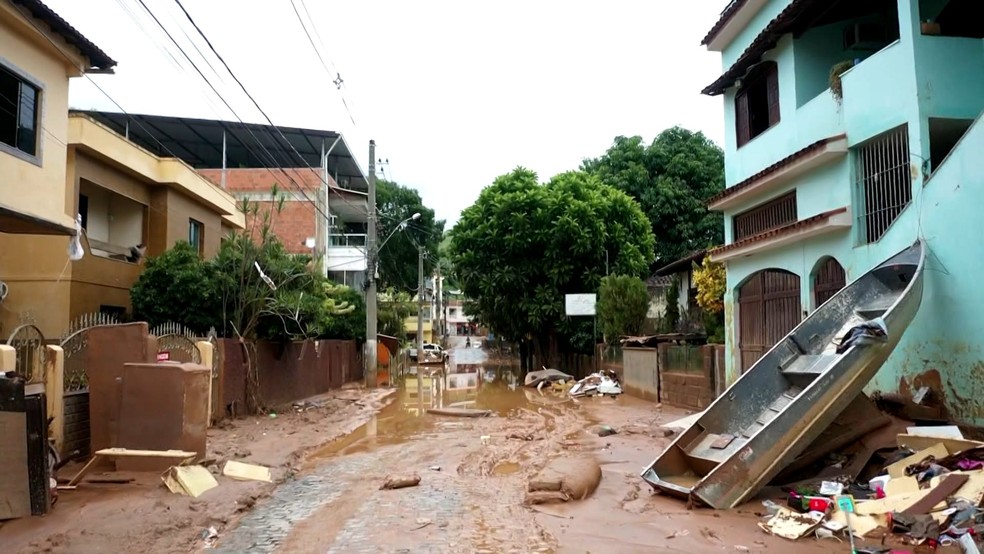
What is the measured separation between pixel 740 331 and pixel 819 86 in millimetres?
5324

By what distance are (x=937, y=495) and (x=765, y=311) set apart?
325 inches

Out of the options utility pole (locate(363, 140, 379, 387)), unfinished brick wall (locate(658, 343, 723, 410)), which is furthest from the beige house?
unfinished brick wall (locate(658, 343, 723, 410))

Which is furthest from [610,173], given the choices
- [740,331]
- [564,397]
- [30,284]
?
[30,284]

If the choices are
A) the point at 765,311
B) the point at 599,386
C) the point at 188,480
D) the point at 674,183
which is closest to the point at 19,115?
the point at 188,480

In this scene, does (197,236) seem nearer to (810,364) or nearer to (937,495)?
(810,364)

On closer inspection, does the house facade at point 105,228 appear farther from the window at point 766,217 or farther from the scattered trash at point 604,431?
the window at point 766,217

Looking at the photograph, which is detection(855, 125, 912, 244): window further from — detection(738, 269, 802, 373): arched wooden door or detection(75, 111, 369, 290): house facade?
detection(75, 111, 369, 290): house facade

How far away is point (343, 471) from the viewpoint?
9984 mm

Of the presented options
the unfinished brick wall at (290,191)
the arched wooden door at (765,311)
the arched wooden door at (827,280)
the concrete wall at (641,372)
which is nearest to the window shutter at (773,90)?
the arched wooden door at (765,311)

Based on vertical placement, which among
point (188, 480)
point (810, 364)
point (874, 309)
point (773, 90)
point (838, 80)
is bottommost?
Result: point (188, 480)

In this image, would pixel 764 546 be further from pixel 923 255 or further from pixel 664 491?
pixel 923 255

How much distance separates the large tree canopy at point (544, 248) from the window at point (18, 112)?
17.9 meters

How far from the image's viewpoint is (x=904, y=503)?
612 cm

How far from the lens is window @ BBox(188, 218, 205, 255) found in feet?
69.8
